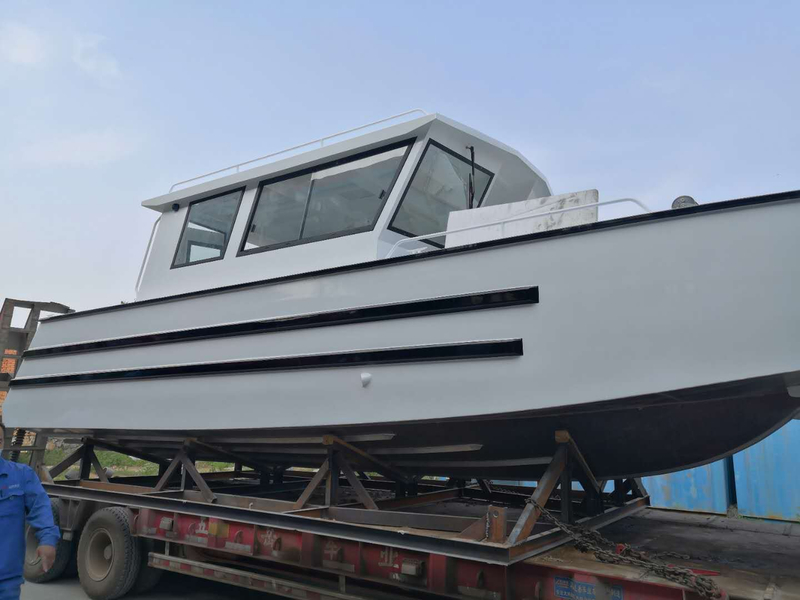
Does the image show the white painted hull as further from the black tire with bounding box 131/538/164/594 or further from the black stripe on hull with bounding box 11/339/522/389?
the black tire with bounding box 131/538/164/594

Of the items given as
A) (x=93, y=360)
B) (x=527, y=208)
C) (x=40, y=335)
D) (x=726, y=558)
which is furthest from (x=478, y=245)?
(x=40, y=335)

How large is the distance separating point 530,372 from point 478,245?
760 millimetres

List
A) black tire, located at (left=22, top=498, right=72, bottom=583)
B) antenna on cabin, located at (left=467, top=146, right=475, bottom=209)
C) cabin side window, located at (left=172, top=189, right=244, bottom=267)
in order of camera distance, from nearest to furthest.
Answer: antenna on cabin, located at (left=467, top=146, right=475, bottom=209)
black tire, located at (left=22, top=498, right=72, bottom=583)
cabin side window, located at (left=172, top=189, right=244, bottom=267)

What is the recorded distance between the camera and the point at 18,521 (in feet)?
8.28

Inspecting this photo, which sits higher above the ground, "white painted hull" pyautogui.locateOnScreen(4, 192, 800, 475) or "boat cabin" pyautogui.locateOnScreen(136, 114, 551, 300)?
"boat cabin" pyautogui.locateOnScreen(136, 114, 551, 300)

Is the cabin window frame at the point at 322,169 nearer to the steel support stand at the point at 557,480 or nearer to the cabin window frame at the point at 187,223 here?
the cabin window frame at the point at 187,223

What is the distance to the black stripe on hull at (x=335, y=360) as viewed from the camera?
3212mm

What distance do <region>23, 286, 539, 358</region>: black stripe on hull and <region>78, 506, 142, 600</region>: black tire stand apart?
129 cm

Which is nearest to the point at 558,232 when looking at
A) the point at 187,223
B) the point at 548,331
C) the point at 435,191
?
the point at 548,331

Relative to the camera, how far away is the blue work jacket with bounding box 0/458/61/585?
2.42 metres

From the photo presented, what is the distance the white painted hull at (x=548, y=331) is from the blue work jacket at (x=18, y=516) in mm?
1509

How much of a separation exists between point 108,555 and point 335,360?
249 cm

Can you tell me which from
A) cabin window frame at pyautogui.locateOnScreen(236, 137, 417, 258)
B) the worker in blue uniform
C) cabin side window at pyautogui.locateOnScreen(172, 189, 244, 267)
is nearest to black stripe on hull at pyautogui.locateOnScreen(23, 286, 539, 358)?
cabin window frame at pyautogui.locateOnScreen(236, 137, 417, 258)

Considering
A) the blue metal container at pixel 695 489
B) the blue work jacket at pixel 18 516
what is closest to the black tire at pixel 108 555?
the blue work jacket at pixel 18 516
